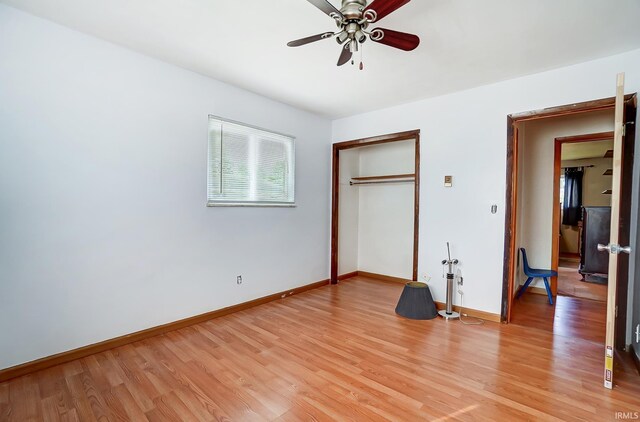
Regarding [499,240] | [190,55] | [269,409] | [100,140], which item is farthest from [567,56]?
[100,140]

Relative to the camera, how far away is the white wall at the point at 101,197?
2129 mm

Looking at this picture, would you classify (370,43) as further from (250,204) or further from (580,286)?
(580,286)

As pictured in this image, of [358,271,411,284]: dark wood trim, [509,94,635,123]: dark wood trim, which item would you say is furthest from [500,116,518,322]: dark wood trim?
[358,271,411,284]: dark wood trim

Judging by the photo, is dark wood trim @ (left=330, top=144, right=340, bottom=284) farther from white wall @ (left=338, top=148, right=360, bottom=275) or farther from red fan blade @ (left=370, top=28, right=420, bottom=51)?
red fan blade @ (left=370, top=28, right=420, bottom=51)

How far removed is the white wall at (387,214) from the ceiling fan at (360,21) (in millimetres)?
2931

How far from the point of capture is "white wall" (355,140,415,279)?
15.7 feet

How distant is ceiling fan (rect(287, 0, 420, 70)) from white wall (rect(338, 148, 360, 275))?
3.02m

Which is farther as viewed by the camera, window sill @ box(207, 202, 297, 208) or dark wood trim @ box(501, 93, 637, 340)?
window sill @ box(207, 202, 297, 208)

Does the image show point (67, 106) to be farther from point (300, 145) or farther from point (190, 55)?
point (300, 145)

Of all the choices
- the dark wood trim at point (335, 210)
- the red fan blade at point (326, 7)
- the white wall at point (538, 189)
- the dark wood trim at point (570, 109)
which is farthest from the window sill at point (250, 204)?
the white wall at point (538, 189)

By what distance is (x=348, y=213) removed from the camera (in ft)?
17.0

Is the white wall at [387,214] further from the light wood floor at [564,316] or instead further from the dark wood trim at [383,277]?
the light wood floor at [564,316]

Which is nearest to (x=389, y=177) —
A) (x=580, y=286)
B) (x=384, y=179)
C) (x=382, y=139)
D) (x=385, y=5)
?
(x=384, y=179)

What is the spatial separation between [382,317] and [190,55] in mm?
3380
